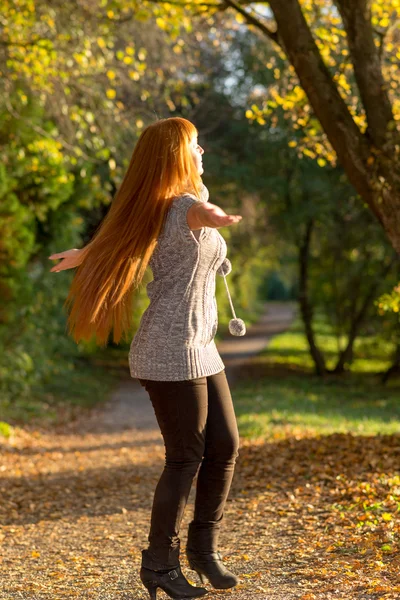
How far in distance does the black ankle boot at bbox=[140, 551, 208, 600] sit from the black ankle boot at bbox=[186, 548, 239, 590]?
0.07 meters

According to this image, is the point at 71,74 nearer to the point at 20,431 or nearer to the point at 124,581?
the point at 20,431

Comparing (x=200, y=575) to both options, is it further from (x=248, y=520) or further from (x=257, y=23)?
(x=257, y=23)

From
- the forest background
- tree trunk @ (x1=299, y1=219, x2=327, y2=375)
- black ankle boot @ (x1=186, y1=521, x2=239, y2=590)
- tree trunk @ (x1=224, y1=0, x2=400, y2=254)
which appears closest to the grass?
the forest background

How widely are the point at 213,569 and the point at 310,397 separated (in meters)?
11.9

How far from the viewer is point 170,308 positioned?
3574 millimetres

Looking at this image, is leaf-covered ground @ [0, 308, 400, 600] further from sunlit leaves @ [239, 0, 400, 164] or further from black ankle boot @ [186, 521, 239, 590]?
sunlit leaves @ [239, 0, 400, 164]

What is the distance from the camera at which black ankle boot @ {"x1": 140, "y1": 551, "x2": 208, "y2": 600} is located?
364 centimetres

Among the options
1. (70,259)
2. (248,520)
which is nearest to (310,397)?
(248,520)

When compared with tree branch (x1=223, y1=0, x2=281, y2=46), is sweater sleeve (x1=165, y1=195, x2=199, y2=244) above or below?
below

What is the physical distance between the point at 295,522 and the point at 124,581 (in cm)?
143

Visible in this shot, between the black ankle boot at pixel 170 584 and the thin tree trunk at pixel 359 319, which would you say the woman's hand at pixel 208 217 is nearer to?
the black ankle boot at pixel 170 584

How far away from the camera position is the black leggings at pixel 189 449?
3574 mm

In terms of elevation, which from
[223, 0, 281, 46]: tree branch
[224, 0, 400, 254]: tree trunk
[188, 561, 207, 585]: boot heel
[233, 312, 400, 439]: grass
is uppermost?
[223, 0, 281, 46]: tree branch

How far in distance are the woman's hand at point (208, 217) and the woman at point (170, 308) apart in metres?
0.04
